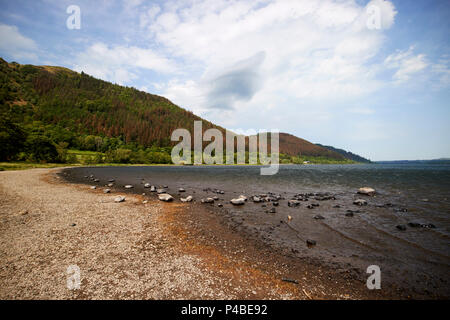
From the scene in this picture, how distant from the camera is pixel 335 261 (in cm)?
761

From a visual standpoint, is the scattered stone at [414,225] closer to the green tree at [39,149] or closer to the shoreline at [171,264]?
the shoreline at [171,264]

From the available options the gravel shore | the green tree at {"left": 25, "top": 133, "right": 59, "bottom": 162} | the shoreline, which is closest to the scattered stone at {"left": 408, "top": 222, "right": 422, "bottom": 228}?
the shoreline

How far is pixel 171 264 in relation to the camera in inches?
263

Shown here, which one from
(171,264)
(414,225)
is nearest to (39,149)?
(171,264)

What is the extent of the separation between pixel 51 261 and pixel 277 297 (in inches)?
330

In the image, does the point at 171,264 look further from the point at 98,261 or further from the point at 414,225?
the point at 414,225

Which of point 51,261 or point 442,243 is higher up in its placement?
point 51,261

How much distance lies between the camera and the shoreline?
5.21 metres

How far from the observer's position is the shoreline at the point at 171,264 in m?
5.21
